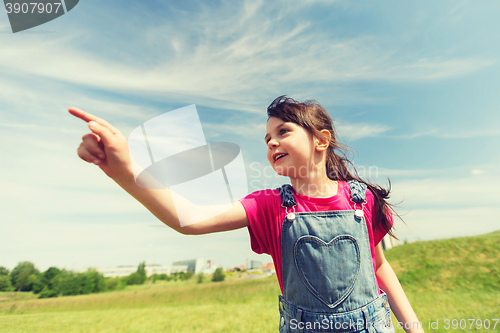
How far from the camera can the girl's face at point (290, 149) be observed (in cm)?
214

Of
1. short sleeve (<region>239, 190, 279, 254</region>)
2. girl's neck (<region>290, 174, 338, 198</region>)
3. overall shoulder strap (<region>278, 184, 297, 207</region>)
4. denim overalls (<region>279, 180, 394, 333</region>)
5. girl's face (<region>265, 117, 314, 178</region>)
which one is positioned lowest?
denim overalls (<region>279, 180, 394, 333</region>)

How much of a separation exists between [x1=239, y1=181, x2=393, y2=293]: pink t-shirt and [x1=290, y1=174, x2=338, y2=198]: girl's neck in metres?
0.06

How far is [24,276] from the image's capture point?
14.9 metres

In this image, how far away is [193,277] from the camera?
18.1 meters

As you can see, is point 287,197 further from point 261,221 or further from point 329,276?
point 329,276

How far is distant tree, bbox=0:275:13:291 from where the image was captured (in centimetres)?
1362

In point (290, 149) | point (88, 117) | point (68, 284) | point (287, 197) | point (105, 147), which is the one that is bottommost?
point (68, 284)

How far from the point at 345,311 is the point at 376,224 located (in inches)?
28.8

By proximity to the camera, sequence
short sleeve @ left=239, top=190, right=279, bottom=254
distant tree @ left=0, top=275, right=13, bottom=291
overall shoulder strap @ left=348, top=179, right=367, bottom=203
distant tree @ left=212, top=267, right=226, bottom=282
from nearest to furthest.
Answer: short sleeve @ left=239, top=190, right=279, bottom=254, overall shoulder strap @ left=348, top=179, right=367, bottom=203, distant tree @ left=0, top=275, right=13, bottom=291, distant tree @ left=212, top=267, right=226, bottom=282

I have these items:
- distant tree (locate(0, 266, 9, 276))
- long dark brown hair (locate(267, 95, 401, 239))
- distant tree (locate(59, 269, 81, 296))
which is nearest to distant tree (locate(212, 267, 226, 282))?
distant tree (locate(59, 269, 81, 296))

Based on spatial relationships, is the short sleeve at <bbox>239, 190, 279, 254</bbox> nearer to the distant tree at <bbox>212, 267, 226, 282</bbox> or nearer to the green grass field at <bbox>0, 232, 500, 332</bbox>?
the green grass field at <bbox>0, 232, 500, 332</bbox>

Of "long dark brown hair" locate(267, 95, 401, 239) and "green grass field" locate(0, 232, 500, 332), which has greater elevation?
"long dark brown hair" locate(267, 95, 401, 239)

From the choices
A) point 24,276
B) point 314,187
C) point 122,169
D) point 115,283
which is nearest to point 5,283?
point 24,276

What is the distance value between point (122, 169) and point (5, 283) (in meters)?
18.5
